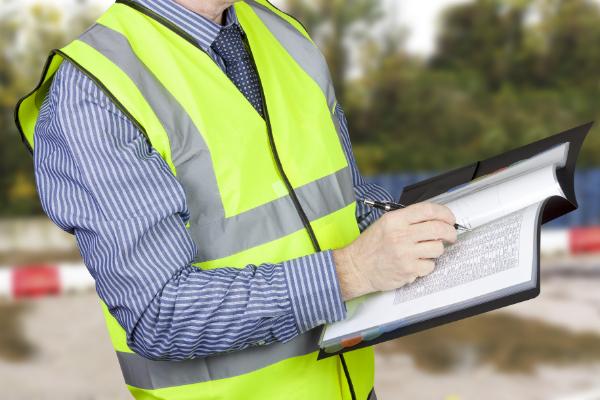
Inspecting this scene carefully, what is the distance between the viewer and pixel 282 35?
5.70ft

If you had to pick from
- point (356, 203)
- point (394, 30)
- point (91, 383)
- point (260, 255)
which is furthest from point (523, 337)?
point (394, 30)

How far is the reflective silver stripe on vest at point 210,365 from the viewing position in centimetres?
145

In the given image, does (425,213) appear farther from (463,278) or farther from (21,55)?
(21,55)

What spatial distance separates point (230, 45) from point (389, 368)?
319cm

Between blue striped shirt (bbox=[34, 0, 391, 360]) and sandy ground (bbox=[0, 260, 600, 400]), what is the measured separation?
2896 millimetres

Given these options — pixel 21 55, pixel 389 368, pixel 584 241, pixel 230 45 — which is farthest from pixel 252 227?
pixel 21 55

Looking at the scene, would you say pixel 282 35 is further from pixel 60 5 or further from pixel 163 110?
pixel 60 5

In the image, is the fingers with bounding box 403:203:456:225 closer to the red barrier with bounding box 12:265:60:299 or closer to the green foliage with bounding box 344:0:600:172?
the red barrier with bounding box 12:265:60:299

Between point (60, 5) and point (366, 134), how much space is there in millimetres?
3037

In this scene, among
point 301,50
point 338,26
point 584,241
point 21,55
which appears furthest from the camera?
point 338,26

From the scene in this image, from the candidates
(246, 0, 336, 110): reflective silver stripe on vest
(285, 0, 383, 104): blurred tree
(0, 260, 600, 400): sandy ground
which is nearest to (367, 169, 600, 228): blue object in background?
(0, 260, 600, 400): sandy ground

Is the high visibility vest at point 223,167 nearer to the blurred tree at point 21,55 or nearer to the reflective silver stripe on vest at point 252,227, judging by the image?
the reflective silver stripe on vest at point 252,227

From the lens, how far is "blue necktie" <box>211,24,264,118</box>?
157 centimetres

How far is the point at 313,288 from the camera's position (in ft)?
4.31
